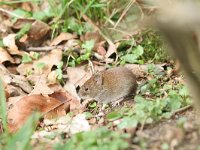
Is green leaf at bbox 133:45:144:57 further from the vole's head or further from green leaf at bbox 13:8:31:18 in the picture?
green leaf at bbox 13:8:31:18

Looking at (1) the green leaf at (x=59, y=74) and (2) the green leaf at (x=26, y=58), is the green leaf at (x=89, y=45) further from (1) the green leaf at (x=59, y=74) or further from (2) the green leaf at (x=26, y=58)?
(2) the green leaf at (x=26, y=58)

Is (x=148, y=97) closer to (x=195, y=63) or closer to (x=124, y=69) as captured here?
(x=124, y=69)

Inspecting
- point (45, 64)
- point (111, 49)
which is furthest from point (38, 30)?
point (111, 49)

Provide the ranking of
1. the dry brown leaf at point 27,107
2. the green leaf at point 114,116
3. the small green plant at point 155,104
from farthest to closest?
the dry brown leaf at point 27,107 < the green leaf at point 114,116 < the small green plant at point 155,104

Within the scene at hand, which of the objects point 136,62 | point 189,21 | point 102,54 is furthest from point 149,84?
point 189,21

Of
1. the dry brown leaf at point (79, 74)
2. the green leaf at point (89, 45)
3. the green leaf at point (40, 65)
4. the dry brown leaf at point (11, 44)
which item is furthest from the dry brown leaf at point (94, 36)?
the dry brown leaf at point (11, 44)

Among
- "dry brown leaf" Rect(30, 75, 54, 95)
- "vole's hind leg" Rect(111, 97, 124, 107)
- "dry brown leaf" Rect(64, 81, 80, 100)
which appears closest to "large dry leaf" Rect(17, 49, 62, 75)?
"dry brown leaf" Rect(30, 75, 54, 95)
